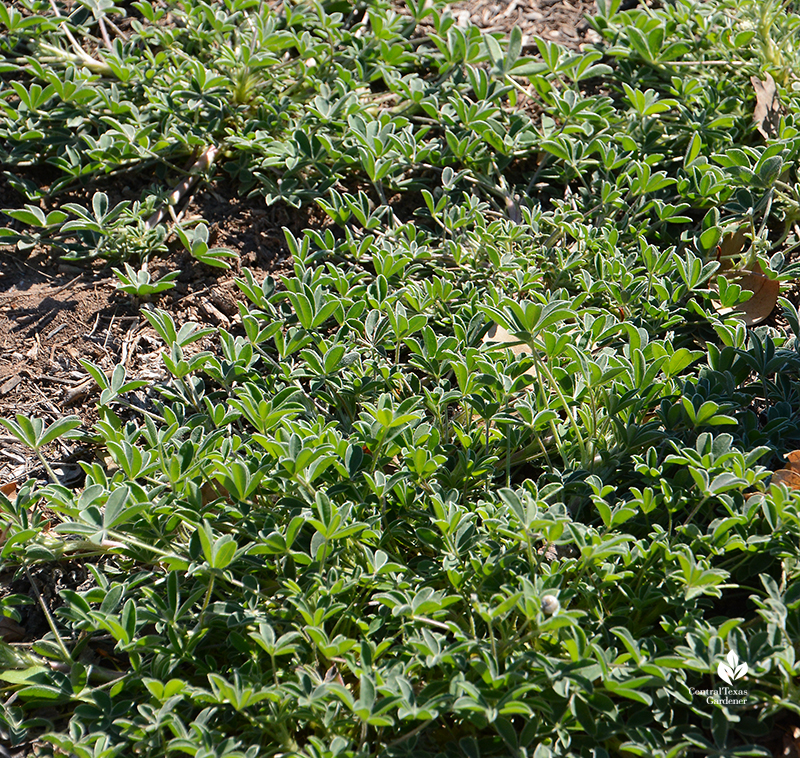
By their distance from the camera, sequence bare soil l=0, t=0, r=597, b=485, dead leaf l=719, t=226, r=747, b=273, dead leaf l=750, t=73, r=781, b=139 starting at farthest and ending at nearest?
dead leaf l=750, t=73, r=781, b=139 < dead leaf l=719, t=226, r=747, b=273 < bare soil l=0, t=0, r=597, b=485

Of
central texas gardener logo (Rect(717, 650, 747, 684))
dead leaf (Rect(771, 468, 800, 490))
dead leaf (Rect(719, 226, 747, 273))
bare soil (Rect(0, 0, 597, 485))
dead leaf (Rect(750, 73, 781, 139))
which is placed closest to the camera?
central texas gardener logo (Rect(717, 650, 747, 684))

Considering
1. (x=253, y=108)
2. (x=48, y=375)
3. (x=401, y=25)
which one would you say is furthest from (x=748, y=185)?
(x=48, y=375)

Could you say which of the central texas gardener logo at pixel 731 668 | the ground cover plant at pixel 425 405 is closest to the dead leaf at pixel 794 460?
the ground cover plant at pixel 425 405

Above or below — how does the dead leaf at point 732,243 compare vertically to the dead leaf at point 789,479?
above

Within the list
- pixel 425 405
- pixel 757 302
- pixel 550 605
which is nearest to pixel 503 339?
pixel 425 405

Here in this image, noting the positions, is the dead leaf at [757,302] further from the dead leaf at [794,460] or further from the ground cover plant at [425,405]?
the dead leaf at [794,460]

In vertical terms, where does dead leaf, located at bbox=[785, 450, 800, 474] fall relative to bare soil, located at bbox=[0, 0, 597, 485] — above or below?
above

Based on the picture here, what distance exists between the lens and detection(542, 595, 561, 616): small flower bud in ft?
5.33

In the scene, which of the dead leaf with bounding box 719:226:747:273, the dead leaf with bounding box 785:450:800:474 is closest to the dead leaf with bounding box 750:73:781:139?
the dead leaf with bounding box 719:226:747:273

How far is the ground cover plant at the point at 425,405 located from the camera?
167cm

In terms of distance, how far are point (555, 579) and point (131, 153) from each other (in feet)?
7.31

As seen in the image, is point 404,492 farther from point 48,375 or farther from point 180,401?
point 48,375

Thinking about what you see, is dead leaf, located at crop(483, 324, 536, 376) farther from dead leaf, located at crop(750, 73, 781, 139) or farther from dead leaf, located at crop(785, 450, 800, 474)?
dead leaf, located at crop(750, 73, 781, 139)

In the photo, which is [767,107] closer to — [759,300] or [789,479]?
[759,300]
